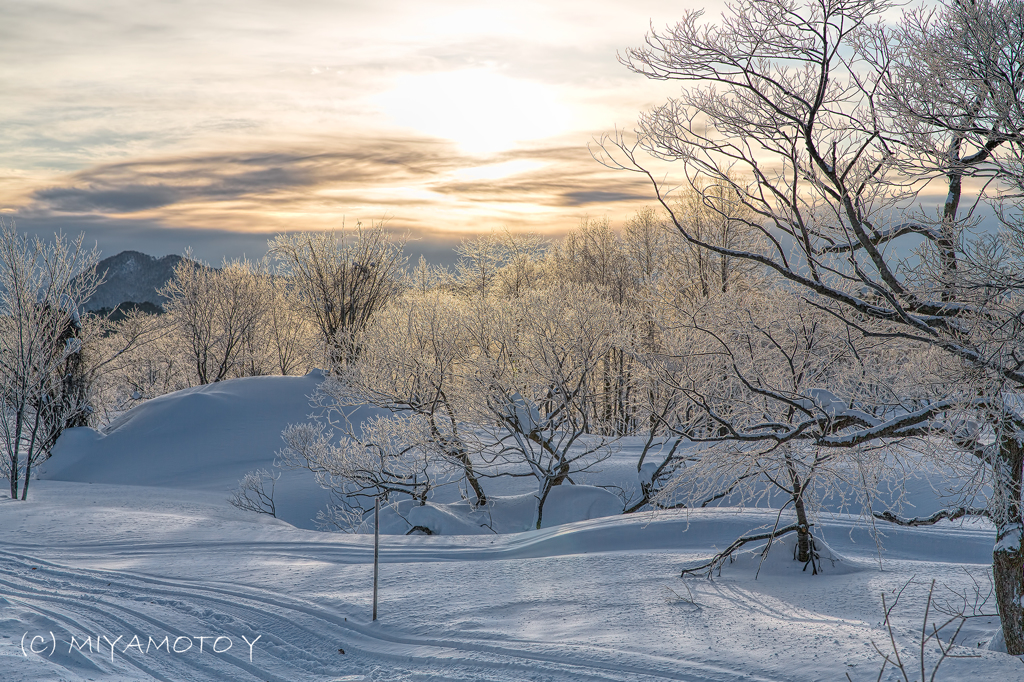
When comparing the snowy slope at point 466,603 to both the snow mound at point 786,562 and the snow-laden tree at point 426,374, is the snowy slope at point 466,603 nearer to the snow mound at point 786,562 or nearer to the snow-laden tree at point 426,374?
the snow mound at point 786,562

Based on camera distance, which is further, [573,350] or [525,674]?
[573,350]

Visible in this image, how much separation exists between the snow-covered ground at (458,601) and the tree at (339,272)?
18.0 meters

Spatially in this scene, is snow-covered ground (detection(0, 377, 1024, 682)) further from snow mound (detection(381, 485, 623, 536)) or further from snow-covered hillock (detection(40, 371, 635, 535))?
snow-covered hillock (detection(40, 371, 635, 535))

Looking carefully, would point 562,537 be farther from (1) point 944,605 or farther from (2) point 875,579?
(1) point 944,605

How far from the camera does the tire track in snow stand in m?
5.61

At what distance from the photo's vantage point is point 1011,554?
617cm

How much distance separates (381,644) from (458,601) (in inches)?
51.4

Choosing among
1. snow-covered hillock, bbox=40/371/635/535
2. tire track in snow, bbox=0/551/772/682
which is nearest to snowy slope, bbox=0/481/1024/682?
tire track in snow, bbox=0/551/772/682

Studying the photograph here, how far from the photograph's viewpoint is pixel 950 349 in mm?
5754

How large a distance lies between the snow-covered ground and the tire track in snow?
0.07 ft

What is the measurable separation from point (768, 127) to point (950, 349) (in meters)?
2.49

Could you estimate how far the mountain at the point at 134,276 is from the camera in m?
128

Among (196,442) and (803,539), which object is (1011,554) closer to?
(803,539)

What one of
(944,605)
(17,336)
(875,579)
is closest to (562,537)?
(875,579)
